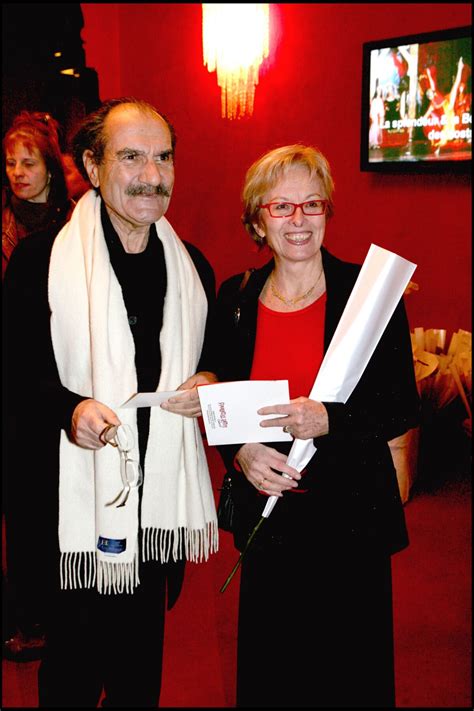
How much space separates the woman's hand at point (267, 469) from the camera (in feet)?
5.08

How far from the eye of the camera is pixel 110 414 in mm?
1524

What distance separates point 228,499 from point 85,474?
1.17 feet

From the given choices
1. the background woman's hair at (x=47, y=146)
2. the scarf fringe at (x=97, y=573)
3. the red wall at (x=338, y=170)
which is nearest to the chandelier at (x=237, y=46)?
the red wall at (x=338, y=170)

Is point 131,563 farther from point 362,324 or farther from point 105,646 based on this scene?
point 362,324

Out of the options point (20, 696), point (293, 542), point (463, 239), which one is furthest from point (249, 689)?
point (463, 239)

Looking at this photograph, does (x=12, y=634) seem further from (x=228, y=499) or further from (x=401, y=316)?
(x=401, y=316)

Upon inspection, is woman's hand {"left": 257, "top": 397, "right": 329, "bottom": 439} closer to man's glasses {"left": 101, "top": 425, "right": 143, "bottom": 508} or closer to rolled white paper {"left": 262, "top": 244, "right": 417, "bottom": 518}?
rolled white paper {"left": 262, "top": 244, "right": 417, "bottom": 518}

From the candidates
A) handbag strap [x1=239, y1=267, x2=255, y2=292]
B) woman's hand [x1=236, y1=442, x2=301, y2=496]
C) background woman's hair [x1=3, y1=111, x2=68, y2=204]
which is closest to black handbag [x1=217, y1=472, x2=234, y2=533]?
woman's hand [x1=236, y1=442, x2=301, y2=496]

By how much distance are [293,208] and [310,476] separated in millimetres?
608

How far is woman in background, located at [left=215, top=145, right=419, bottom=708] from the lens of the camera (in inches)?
61.3

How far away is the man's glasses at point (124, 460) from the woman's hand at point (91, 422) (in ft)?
0.05

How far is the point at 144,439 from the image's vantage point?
5.74ft

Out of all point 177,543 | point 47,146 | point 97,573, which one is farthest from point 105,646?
point 47,146

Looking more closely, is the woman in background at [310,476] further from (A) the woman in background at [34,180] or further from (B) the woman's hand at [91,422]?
(A) the woman in background at [34,180]
